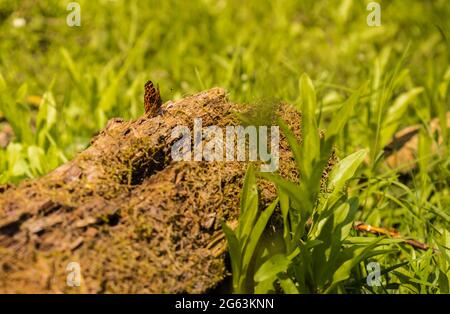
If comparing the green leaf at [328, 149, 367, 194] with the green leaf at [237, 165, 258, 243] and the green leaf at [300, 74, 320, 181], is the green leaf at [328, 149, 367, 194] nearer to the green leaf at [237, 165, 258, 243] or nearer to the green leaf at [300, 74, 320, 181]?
the green leaf at [300, 74, 320, 181]

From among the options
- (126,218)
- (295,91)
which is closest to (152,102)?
(126,218)

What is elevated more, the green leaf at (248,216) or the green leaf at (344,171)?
the green leaf at (344,171)

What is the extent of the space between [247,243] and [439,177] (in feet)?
5.87

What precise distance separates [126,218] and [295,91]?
8.08 feet

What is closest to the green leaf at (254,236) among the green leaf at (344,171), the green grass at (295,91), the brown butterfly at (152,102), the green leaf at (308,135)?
the green grass at (295,91)

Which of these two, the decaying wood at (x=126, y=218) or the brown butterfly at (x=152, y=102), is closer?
the decaying wood at (x=126, y=218)

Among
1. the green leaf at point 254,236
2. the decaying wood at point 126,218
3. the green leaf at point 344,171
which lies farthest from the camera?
the green leaf at point 344,171

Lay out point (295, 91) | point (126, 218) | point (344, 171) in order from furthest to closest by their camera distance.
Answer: point (295, 91) → point (344, 171) → point (126, 218)

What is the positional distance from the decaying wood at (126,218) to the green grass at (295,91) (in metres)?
0.16

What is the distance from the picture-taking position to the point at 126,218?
2.22 m

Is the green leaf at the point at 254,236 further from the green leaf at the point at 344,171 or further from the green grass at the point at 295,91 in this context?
the green leaf at the point at 344,171

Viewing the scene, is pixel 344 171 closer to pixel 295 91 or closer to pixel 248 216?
pixel 248 216

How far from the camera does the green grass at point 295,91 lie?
7.59ft
